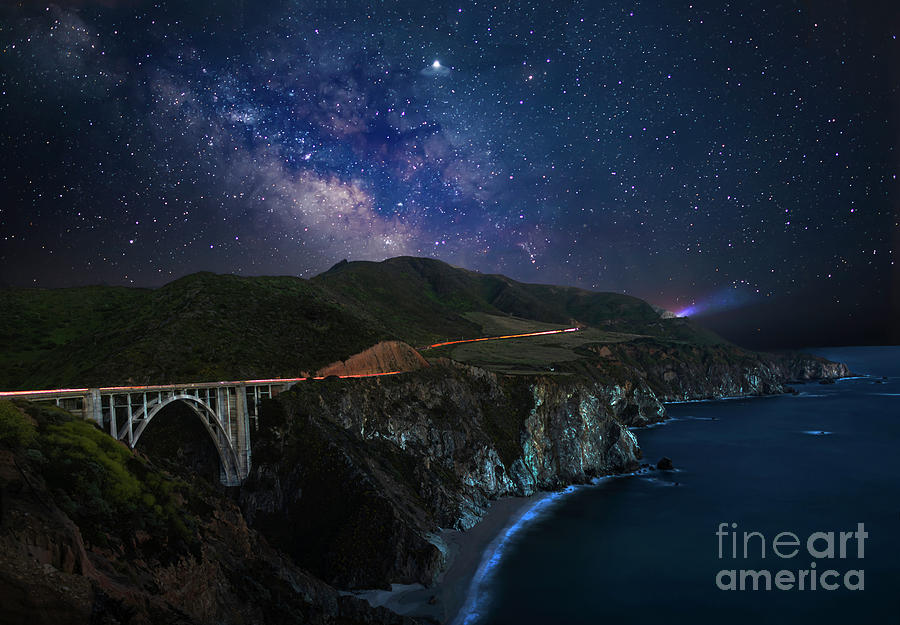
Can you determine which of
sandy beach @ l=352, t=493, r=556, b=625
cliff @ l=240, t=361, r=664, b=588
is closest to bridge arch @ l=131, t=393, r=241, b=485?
cliff @ l=240, t=361, r=664, b=588

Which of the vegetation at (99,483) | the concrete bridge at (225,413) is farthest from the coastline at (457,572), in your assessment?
the vegetation at (99,483)

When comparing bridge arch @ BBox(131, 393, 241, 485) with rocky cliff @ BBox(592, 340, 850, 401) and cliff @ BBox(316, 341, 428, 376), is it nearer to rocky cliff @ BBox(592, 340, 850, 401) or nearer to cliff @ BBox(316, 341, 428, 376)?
cliff @ BBox(316, 341, 428, 376)

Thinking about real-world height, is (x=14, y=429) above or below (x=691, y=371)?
above

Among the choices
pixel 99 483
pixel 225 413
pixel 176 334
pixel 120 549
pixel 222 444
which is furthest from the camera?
pixel 176 334

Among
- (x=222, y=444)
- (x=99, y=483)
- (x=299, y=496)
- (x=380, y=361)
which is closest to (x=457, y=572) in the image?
(x=299, y=496)

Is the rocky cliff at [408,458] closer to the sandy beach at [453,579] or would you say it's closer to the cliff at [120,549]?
the sandy beach at [453,579]

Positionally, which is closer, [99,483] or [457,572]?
[99,483]

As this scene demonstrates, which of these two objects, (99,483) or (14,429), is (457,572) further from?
(14,429)
